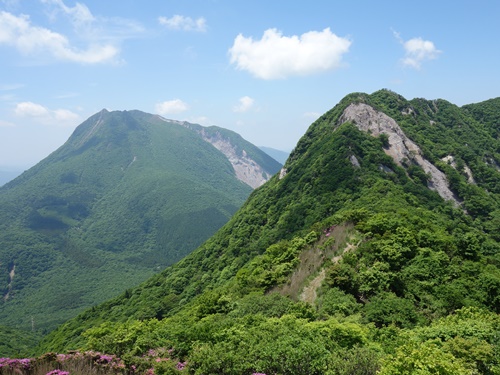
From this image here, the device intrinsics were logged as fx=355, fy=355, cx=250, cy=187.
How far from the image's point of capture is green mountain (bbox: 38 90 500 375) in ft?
65.4

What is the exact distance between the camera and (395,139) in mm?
94688

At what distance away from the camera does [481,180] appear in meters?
98.5

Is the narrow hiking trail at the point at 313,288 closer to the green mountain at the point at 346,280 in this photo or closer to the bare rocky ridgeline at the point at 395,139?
the green mountain at the point at 346,280

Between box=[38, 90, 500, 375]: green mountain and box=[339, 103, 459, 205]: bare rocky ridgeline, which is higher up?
box=[339, 103, 459, 205]: bare rocky ridgeline

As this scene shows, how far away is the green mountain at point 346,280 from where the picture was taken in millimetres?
19922

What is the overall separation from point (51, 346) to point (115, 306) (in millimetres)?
17082

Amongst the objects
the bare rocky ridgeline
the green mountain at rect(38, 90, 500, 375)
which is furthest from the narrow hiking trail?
the bare rocky ridgeline

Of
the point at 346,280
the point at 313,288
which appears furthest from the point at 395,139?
the point at 346,280

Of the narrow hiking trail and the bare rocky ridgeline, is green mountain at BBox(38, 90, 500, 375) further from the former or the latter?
the bare rocky ridgeline

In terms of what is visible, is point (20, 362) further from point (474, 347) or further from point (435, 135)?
point (435, 135)

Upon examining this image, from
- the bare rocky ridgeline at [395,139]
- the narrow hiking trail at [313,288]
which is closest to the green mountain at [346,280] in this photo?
the narrow hiking trail at [313,288]

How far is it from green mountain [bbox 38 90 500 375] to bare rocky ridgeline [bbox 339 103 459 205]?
44 cm

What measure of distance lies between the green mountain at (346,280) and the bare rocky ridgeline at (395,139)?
0.44 metres

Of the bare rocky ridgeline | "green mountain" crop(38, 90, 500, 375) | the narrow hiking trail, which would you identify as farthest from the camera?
the bare rocky ridgeline
